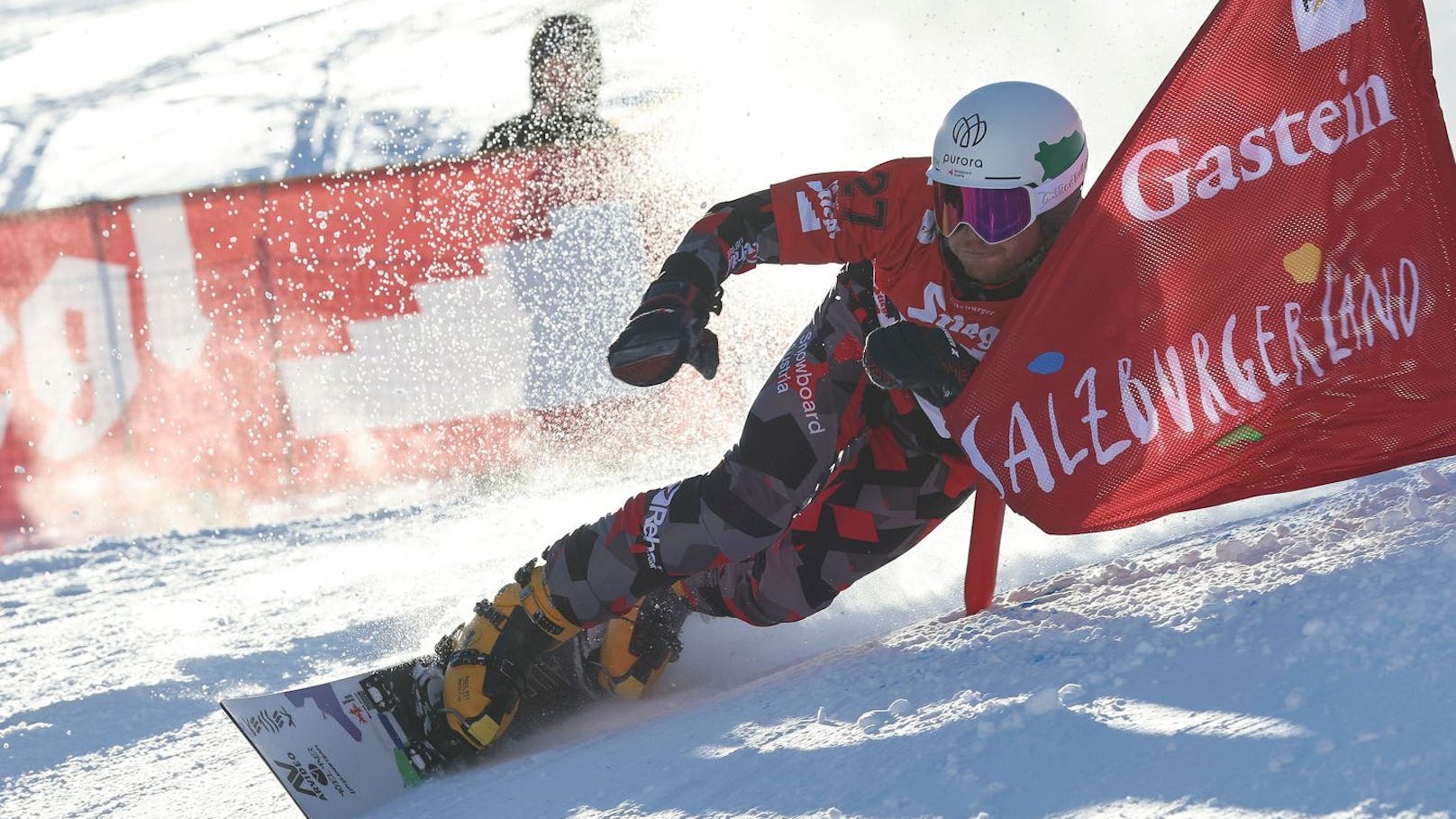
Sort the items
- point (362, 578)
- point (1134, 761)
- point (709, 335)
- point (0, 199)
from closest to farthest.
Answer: point (1134, 761), point (709, 335), point (362, 578), point (0, 199)

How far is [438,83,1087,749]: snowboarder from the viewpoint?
8.02 feet

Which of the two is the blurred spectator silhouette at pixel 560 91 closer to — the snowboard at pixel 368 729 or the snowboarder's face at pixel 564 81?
the snowboarder's face at pixel 564 81

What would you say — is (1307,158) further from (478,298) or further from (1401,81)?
(478,298)

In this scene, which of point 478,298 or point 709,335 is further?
point 478,298

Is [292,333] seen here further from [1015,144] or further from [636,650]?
[1015,144]

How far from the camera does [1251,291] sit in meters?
2.35

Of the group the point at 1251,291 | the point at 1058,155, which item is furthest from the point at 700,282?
the point at 1251,291

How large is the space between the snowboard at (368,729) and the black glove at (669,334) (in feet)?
2.85

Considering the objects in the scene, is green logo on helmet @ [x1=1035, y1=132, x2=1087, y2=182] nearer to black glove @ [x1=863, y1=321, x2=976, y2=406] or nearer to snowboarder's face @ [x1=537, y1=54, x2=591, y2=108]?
black glove @ [x1=863, y1=321, x2=976, y2=406]

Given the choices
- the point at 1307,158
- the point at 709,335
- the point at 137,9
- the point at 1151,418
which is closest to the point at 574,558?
the point at 709,335

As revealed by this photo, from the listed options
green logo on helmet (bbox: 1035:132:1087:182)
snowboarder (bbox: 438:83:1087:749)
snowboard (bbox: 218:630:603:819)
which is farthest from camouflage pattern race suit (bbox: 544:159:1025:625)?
snowboard (bbox: 218:630:603:819)

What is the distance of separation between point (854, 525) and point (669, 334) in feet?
2.37

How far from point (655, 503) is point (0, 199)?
8885 mm

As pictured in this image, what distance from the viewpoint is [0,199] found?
9703 millimetres
